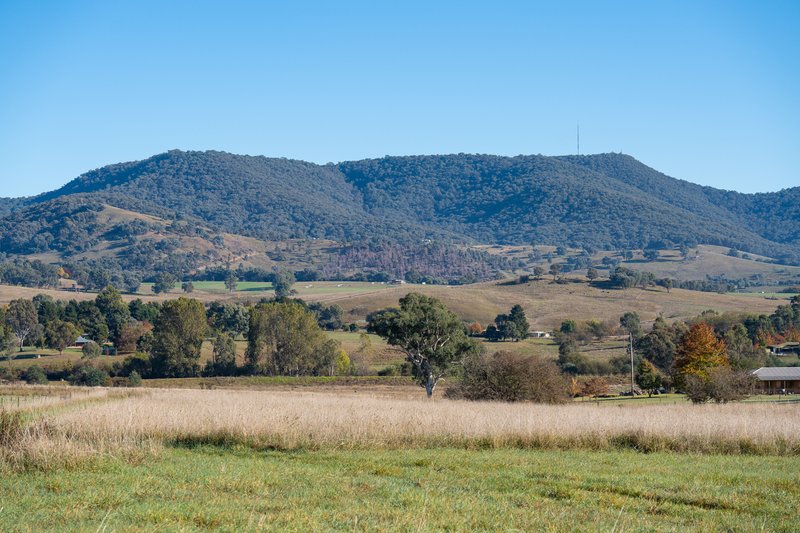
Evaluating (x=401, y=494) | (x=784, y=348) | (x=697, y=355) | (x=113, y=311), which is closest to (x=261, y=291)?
(x=113, y=311)

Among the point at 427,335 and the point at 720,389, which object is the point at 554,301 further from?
the point at 720,389

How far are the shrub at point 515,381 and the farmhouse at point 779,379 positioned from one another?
38440mm

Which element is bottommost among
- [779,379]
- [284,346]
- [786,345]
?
[779,379]

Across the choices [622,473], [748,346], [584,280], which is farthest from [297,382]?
[584,280]

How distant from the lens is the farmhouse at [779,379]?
72.1 m

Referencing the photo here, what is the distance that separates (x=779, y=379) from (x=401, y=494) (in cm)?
6876

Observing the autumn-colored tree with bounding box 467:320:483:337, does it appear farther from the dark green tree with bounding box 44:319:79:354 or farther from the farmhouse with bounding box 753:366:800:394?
the dark green tree with bounding box 44:319:79:354

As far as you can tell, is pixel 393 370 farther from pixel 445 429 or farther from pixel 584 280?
pixel 584 280

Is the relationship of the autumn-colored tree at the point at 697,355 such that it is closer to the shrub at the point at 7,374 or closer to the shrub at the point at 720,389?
the shrub at the point at 720,389

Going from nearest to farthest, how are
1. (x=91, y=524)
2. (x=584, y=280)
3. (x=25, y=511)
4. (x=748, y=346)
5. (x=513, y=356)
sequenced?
(x=91, y=524) < (x=25, y=511) < (x=513, y=356) < (x=748, y=346) < (x=584, y=280)

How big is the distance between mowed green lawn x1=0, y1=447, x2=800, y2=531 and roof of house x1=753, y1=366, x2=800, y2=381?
198 feet

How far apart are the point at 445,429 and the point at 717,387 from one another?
3012cm

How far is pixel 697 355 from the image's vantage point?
6125 centimetres

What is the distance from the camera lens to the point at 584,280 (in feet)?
535
